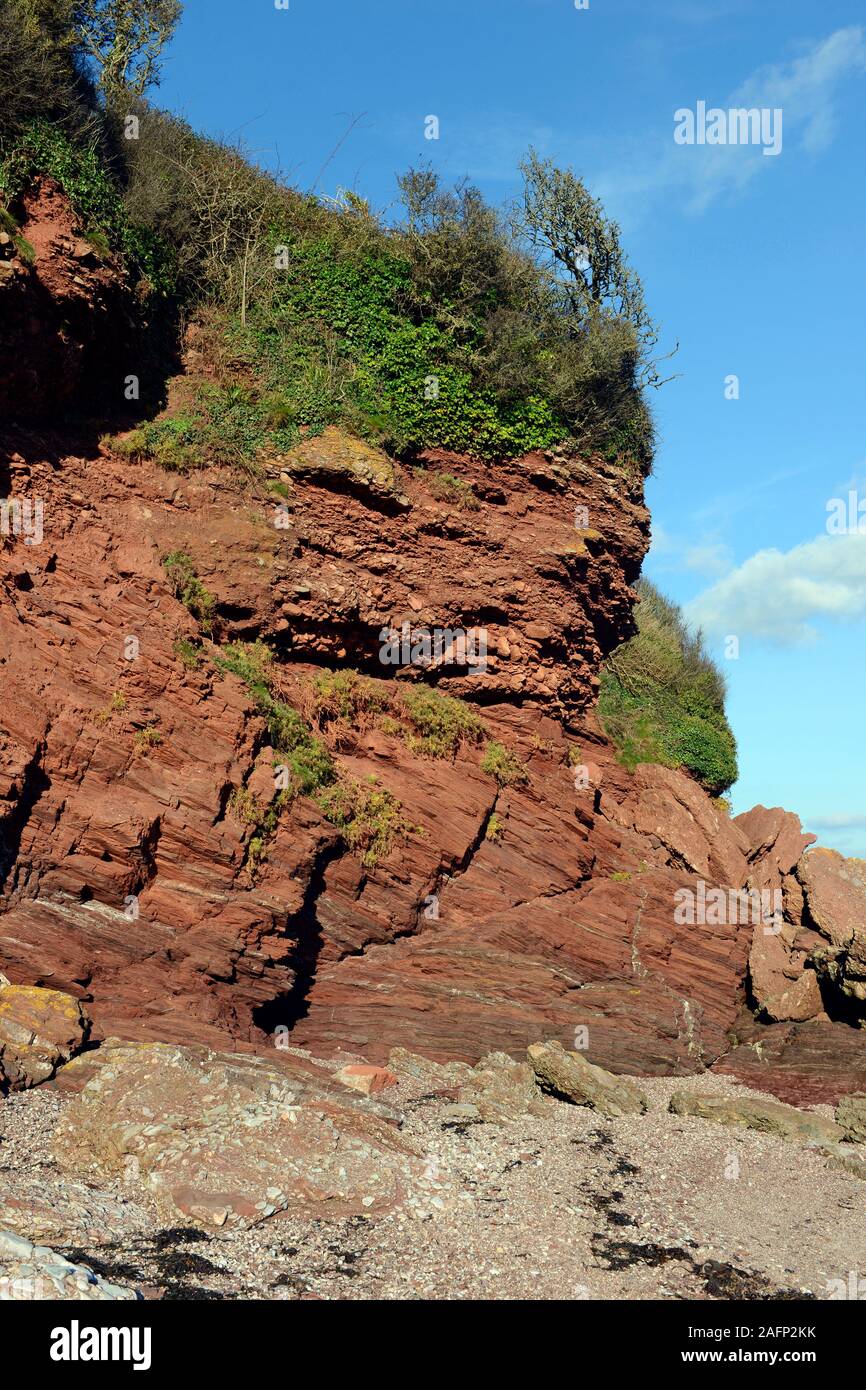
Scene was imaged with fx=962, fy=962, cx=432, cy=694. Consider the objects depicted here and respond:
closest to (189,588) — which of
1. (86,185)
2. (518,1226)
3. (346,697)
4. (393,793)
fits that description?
(346,697)

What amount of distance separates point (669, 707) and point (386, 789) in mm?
9736

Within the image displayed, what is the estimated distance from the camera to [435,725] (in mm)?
17906

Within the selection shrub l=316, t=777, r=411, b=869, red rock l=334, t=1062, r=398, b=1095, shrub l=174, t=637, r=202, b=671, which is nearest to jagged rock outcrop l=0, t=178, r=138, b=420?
shrub l=174, t=637, r=202, b=671

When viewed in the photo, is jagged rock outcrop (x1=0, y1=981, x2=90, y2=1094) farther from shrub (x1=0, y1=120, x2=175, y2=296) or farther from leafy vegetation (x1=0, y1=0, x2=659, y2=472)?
shrub (x1=0, y1=120, x2=175, y2=296)

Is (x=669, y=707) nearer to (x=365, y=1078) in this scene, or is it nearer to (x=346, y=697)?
(x=346, y=697)

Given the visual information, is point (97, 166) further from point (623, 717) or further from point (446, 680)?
point (623, 717)

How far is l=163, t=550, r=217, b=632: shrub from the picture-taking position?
635 inches

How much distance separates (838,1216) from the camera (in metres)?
12.4

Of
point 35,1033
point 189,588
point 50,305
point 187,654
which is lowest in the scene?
point 35,1033

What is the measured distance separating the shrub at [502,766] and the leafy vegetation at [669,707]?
377cm

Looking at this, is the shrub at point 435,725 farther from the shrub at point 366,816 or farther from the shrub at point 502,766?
the shrub at point 366,816

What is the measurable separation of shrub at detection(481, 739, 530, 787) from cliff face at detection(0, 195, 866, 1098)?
0.21 m

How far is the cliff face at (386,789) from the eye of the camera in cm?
1335

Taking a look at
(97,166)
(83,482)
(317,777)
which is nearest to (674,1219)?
(317,777)
